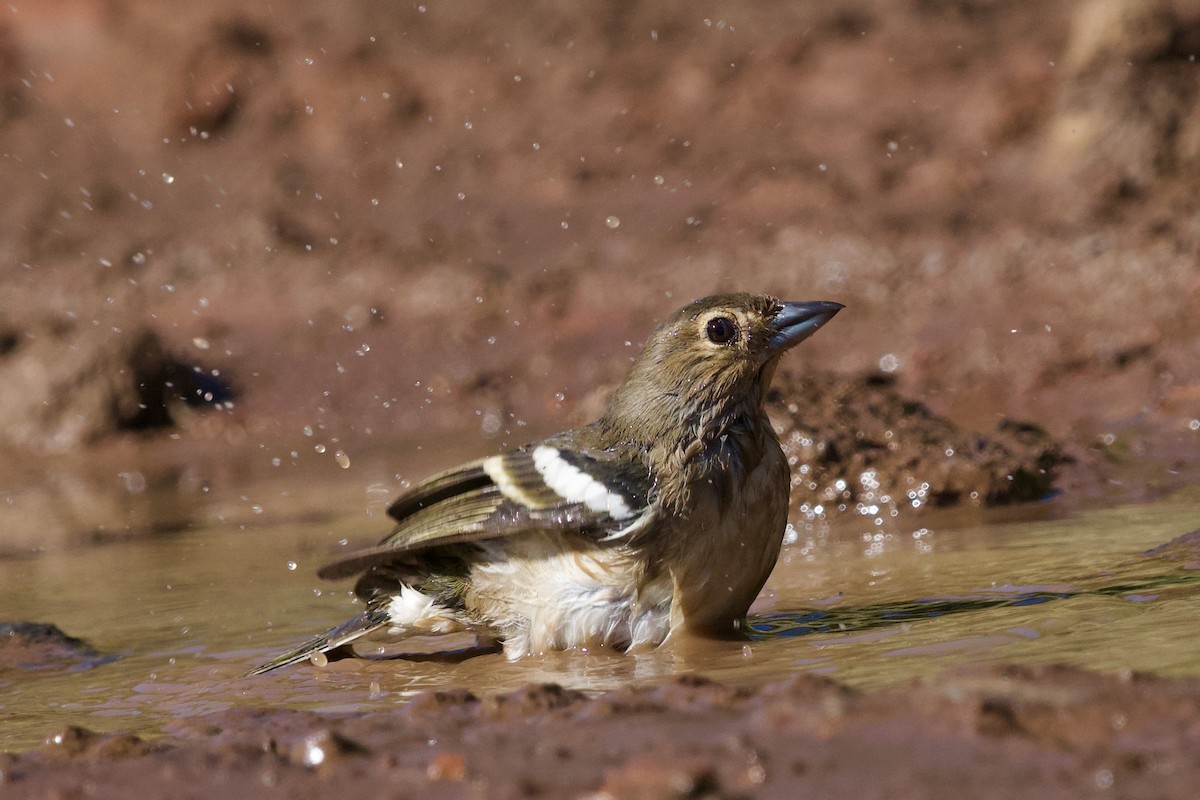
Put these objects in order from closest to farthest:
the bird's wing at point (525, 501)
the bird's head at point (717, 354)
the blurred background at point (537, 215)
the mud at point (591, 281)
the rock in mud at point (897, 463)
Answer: the mud at point (591, 281) < the bird's wing at point (525, 501) < the bird's head at point (717, 354) < the rock in mud at point (897, 463) < the blurred background at point (537, 215)

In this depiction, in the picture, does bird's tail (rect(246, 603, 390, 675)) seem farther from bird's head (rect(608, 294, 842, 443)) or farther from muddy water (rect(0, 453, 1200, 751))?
bird's head (rect(608, 294, 842, 443))

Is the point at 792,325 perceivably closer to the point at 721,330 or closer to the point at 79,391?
the point at 721,330

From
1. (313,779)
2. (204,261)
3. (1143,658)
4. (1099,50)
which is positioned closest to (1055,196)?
(1099,50)

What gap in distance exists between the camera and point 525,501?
4.94m

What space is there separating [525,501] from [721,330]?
0.92 meters

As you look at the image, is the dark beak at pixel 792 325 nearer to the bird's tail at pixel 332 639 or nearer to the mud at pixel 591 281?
the mud at pixel 591 281

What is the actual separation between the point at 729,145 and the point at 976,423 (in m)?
7.37

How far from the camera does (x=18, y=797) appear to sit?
134 inches

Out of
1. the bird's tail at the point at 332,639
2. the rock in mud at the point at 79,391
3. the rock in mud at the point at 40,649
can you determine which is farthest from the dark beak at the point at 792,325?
the rock in mud at the point at 79,391

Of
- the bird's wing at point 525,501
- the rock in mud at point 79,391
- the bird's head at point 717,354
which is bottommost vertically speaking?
the bird's wing at point 525,501

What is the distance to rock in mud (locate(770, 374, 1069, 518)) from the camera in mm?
7270

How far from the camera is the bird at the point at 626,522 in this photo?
486 cm

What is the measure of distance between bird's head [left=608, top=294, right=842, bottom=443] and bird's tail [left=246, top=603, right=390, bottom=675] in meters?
1.13

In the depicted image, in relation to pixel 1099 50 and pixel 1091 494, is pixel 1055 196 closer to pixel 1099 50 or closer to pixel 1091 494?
pixel 1099 50
